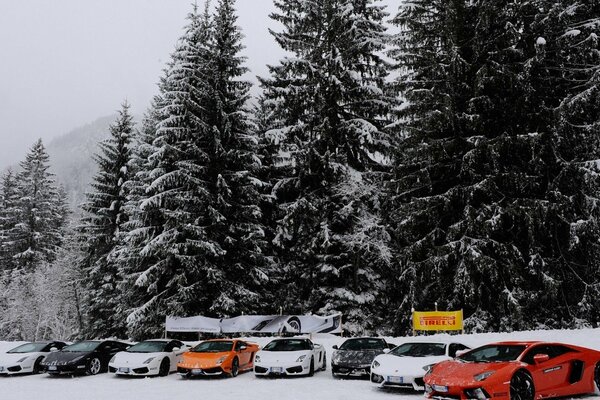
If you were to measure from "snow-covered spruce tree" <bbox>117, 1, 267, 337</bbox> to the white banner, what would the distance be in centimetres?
94

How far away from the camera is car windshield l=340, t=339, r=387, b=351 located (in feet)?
51.5

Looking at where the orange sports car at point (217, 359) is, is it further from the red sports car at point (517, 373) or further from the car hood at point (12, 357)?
the red sports car at point (517, 373)

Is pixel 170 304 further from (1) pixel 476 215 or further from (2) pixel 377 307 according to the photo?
(1) pixel 476 215

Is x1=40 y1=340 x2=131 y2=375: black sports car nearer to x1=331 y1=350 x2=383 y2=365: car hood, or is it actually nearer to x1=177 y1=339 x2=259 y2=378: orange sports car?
x1=177 y1=339 x2=259 y2=378: orange sports car

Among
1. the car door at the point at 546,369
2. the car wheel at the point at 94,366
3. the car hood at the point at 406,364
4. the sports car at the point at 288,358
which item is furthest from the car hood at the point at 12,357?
the car door at the point at 546,369

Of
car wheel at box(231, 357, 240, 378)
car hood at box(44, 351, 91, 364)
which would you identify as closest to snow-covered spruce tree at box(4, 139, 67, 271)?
car hood at box(44, 351, 91, 364)

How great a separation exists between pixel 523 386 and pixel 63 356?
550 inches

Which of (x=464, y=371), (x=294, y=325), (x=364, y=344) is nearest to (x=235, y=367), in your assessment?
(x=364, y=344)

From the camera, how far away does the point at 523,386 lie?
9.62 m

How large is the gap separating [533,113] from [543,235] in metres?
5.56

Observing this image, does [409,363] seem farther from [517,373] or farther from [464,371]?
[517,373]

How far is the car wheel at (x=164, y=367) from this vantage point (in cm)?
1668

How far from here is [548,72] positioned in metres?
24.1

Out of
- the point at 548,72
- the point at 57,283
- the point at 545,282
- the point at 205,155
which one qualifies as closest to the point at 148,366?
the point at 205,155
